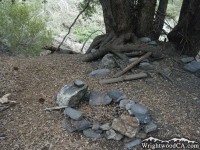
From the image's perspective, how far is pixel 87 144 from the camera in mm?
2424

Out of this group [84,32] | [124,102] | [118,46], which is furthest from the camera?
[84,32]

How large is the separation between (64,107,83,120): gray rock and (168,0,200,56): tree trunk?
304 cm

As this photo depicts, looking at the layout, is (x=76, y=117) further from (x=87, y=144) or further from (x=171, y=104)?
(x=171, y=104)

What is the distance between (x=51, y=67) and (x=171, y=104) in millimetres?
2393

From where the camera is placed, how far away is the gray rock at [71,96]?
2883 millimetres

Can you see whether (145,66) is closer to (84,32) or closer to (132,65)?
(132,65)

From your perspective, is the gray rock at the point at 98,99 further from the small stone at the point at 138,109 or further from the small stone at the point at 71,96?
the small stone at the point at 138,109

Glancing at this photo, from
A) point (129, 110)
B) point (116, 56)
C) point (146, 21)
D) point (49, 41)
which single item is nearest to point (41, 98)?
point (129, 110)

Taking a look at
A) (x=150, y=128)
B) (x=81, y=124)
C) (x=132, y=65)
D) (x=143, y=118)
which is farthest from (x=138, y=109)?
(x=132, y=65)

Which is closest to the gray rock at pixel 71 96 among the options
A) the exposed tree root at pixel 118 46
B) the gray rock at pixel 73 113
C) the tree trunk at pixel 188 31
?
the gray rock at pixel 73 113

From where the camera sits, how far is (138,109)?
8.80 feet

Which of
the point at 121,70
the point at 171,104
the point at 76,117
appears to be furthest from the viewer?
the point at 121,70

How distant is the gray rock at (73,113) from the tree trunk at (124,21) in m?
1.79

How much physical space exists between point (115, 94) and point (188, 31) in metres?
2.57
